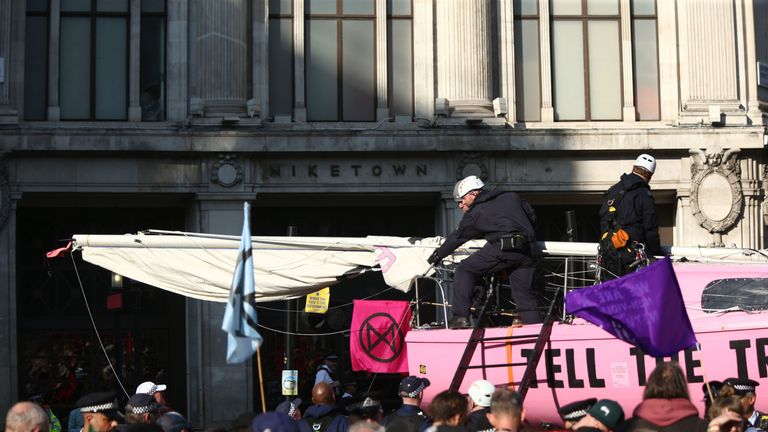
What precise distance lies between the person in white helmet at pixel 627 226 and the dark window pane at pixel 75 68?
15605 mm

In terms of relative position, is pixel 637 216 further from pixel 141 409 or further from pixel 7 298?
pixel 7 298

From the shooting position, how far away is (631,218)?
16.3m

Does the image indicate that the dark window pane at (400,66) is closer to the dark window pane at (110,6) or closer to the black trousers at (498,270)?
the dark window pane at (110,6)

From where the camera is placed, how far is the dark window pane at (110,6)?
29.5 metres

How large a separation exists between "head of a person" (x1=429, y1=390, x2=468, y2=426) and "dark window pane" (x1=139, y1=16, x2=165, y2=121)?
19609 mm

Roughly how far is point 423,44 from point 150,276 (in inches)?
513

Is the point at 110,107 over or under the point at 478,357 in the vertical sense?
over

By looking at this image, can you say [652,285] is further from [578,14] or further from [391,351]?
[578,14]

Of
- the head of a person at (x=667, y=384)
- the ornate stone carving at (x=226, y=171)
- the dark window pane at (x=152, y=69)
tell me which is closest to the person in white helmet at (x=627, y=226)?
the head of a person at (x=667, y=384)

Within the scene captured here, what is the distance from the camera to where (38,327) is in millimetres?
30500

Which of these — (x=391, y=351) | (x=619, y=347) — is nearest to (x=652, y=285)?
(x=619, y=347)

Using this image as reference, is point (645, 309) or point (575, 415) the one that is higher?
point (645, 309)

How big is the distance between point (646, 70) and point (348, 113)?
6.31m

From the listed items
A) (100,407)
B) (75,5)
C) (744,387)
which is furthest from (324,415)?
(75,5)
